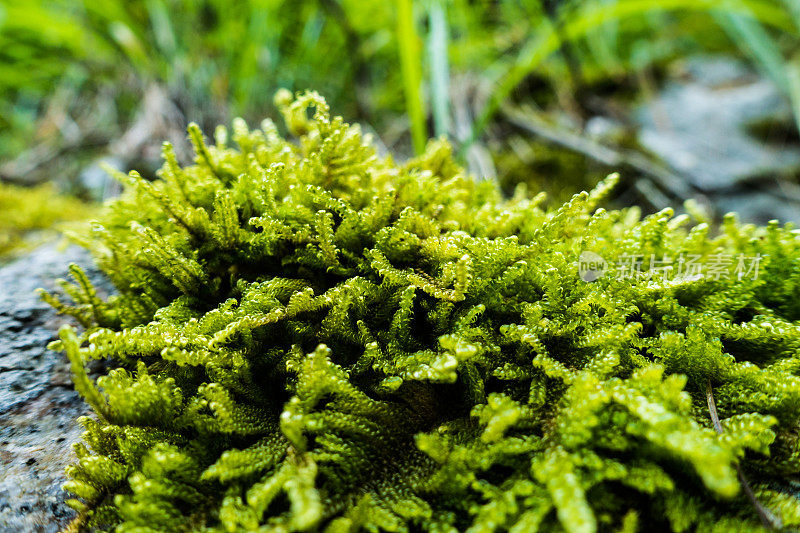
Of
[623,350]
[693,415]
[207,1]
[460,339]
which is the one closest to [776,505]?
[693,415]

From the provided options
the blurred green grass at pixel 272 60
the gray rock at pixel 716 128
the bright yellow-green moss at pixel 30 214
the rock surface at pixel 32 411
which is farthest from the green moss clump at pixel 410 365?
the gray rock at pixel 716 128

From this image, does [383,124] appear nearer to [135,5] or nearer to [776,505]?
[135,5]

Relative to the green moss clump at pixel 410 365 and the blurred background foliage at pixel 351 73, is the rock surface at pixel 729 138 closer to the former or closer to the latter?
the blurred background foliage at pixel 351 73

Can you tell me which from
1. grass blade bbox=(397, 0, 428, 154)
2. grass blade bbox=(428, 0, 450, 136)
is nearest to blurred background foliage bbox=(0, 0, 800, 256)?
grass blade bbox=(428, 0, 450, 136)

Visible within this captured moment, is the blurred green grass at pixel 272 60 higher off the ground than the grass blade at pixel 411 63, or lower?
higher

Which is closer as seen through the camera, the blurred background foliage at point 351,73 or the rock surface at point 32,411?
the rock surface at point 32,411

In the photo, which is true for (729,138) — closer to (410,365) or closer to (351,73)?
(351,73)
